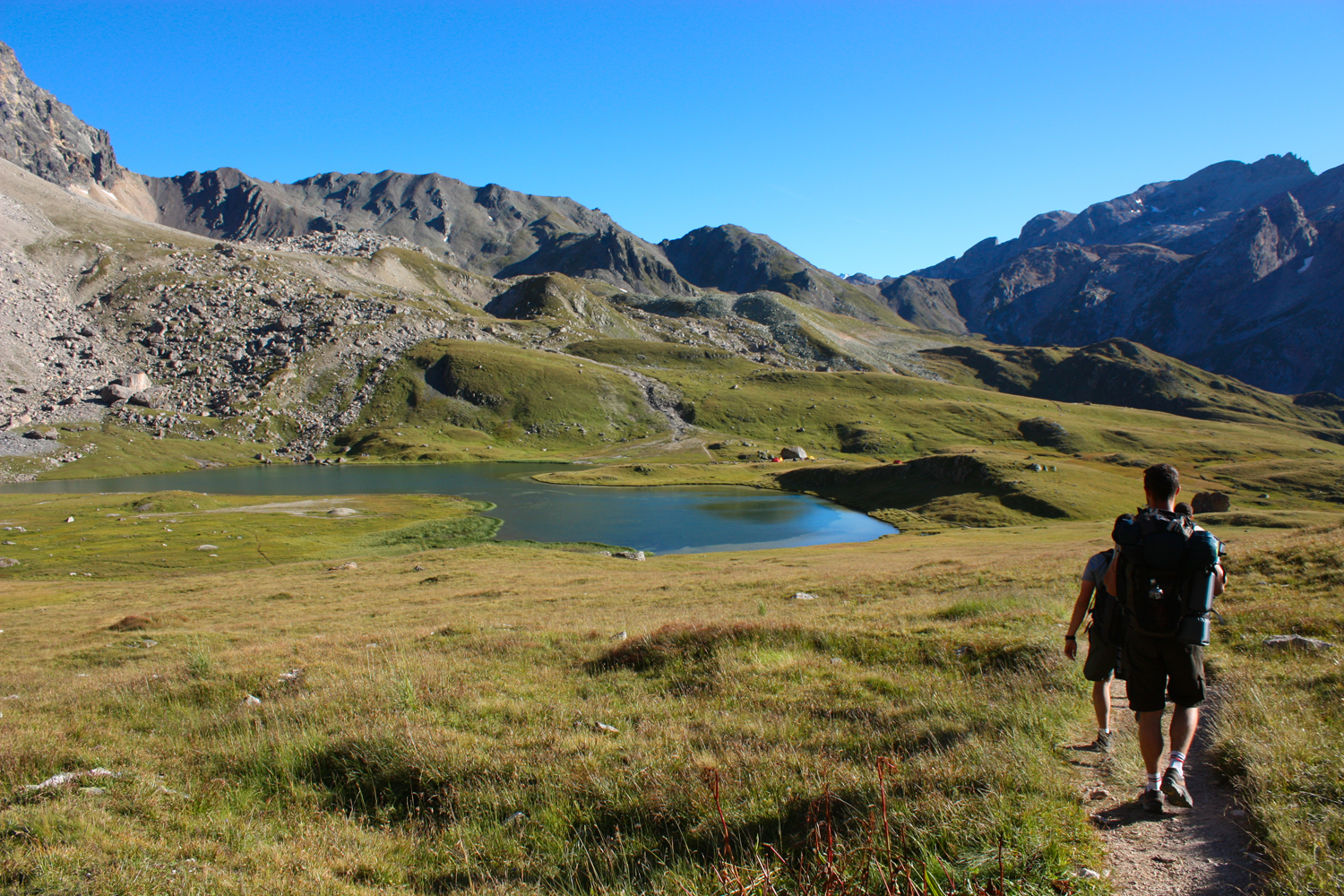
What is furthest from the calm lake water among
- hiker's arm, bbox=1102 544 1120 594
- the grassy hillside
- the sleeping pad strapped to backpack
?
the sleeping pad strapped to backpack

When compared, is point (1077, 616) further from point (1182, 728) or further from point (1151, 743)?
point (1151, 743)

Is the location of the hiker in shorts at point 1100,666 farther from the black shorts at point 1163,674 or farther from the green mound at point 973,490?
the green mound at point 973,490

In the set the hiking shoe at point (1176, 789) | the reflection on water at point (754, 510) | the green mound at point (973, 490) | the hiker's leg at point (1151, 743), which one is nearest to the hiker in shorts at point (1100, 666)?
the hiker's leg at point (1151, 743)

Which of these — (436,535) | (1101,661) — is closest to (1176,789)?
(1101,661)

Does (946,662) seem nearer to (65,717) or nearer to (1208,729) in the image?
(1208,729)

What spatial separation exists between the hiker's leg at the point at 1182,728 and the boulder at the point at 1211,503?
83874mm

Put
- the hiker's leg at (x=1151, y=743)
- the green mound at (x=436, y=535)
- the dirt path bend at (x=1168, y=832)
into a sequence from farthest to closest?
the green mound at (x=436, y=535)
the hiker's leg at (x=1151, y=743)
the dirt path bend at (x=1168, y=832)

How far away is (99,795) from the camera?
779 cm

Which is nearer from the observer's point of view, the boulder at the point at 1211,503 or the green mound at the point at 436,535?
the green mound at the point at 436,535

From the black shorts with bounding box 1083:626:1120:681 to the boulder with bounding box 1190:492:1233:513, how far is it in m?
82.9

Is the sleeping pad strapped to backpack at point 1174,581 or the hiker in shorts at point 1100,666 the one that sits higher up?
the sleeping pad strapped to backpack at point 1174,581

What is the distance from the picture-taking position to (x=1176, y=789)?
22.3 ft

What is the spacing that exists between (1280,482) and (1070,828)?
136 metres

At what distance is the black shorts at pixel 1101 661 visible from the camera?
340 inches
